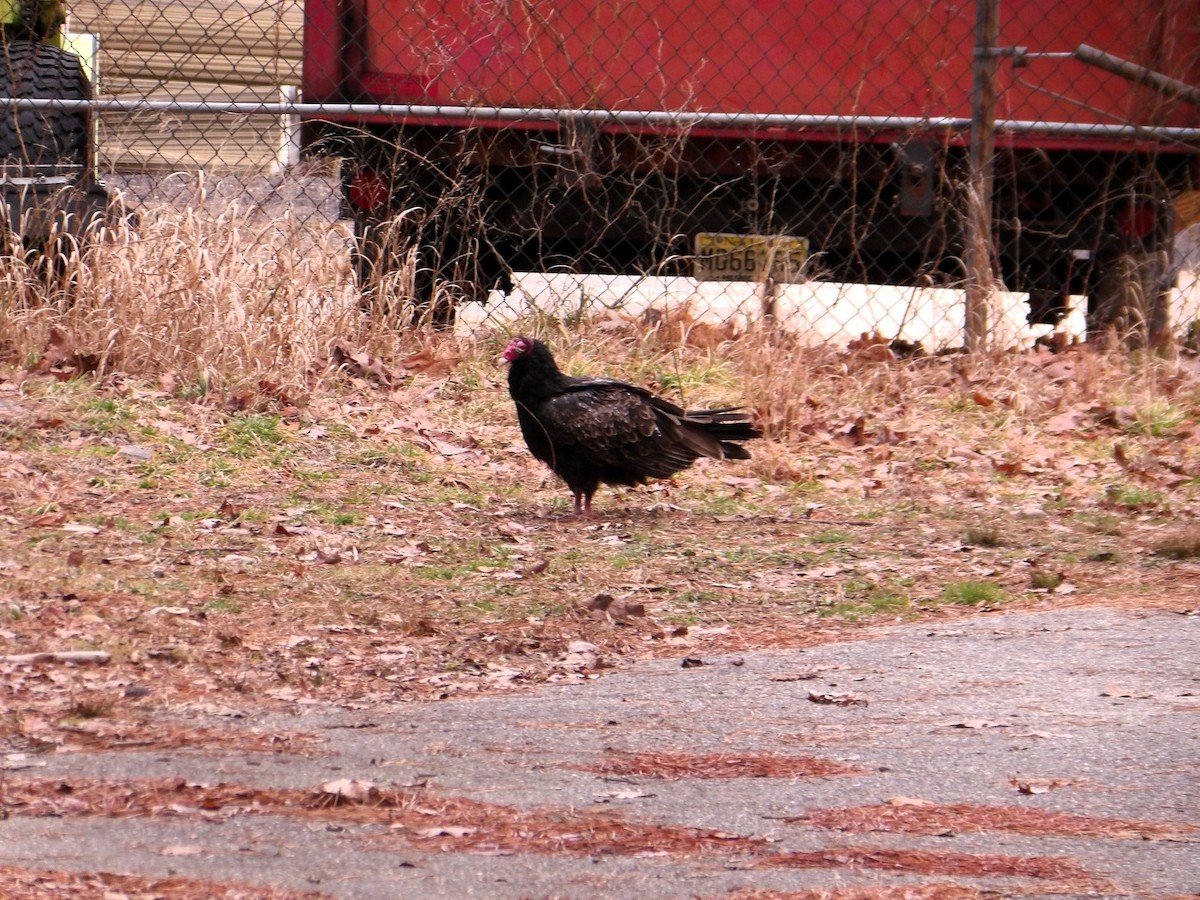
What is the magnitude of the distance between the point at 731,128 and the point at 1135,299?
8.17 feet

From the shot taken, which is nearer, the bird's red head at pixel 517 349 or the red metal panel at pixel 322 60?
the bird's red head at pixel 517 349

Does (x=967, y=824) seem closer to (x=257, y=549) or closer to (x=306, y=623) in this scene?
(x=306, y=623)

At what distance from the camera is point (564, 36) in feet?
26.9

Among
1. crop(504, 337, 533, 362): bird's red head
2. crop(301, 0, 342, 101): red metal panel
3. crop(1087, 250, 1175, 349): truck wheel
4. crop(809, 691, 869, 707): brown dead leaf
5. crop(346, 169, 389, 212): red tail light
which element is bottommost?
crop(809, 691, 869, 707): brown dead leaf

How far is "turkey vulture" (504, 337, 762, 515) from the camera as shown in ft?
20.8

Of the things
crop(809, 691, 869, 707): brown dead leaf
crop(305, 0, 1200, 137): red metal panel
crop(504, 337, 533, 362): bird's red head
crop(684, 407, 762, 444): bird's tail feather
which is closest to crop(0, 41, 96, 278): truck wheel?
crop(305, 0, 1200, 137): red metal panel

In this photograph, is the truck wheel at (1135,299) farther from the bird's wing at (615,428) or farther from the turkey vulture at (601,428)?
the bird's wing at (615,428)

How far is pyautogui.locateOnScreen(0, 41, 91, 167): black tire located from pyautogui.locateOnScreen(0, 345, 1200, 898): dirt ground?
1538mm

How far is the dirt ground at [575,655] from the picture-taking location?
299cm

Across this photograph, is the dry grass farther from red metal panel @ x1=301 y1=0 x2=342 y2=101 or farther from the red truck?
red metal panel @ x1=301 y1=0 x2=342 y2=101

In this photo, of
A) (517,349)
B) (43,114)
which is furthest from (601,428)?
(43,114)

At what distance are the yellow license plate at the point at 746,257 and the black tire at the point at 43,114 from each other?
323cm

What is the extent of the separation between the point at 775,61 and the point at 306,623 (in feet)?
15.8

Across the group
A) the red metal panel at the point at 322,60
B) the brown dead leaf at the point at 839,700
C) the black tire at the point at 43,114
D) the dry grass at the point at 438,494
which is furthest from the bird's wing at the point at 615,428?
the black tire at the point at 43,114
